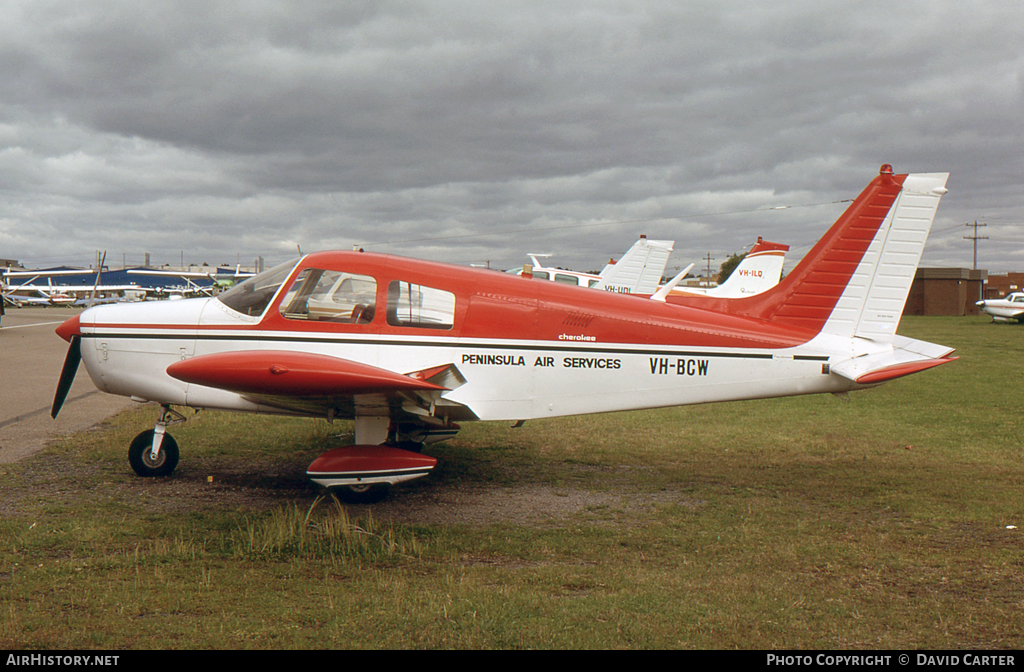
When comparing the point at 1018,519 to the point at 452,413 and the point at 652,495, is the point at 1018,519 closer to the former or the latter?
the point at 652,495

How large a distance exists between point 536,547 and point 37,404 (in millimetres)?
10051

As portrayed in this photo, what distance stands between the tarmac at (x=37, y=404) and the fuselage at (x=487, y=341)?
9.32ft

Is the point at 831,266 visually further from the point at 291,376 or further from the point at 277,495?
the point at 277,495

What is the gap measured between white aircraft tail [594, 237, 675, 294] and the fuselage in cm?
1375

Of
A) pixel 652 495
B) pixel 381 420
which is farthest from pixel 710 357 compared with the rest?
pixel 381 420

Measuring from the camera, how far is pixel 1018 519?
5875mm

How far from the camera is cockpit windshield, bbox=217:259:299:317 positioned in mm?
6617

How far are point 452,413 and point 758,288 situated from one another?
64.6 feet

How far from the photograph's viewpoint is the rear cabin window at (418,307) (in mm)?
6496

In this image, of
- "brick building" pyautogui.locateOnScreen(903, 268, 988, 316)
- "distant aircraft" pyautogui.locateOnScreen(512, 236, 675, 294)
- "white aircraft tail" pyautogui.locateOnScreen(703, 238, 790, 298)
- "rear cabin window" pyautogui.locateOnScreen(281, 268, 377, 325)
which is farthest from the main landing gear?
"brick building" pyautogui.locateOnScreen(903, 268, 988, 316)

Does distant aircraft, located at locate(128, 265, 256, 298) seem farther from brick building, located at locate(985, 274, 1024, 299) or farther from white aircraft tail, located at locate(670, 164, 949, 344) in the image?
brick building, located at locate(985, 274, 1024, 299)

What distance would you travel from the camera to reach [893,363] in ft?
21.3

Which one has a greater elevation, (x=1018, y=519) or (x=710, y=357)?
(x=710, y=357)

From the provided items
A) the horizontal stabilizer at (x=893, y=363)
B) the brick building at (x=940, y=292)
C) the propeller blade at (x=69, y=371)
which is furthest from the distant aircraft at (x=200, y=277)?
the brick building at (x=940, y=292)
